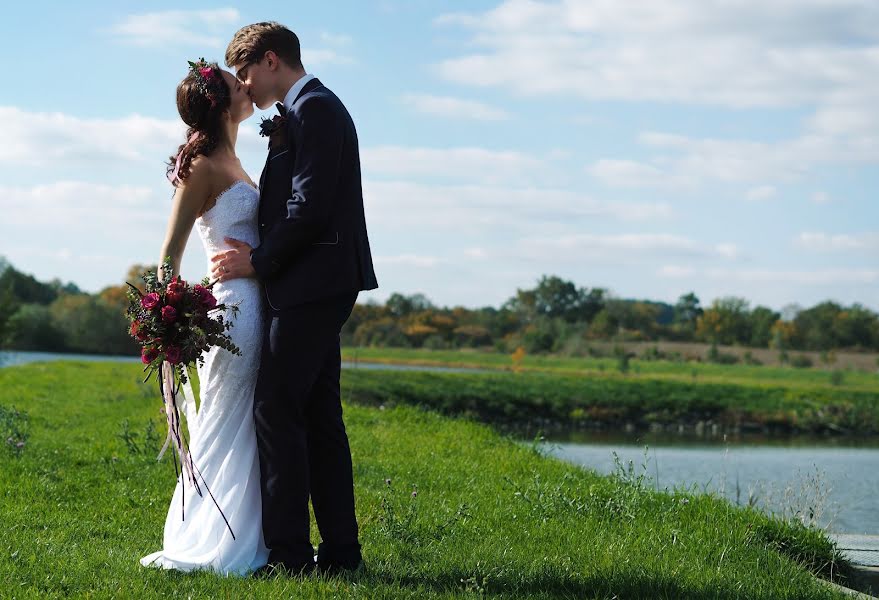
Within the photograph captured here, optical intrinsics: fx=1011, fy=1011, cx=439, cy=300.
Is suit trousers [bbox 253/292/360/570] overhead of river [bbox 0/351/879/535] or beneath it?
overhead

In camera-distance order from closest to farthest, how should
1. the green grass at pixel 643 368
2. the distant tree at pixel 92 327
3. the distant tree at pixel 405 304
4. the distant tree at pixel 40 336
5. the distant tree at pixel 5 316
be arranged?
1. the distant tree at pixel 5 316
2. the green grass at pixel 643 368
3. the distant tree at pixel 40 336
4. the distant tree at pixel 92 327
5. the distant tree at pixel 405 304

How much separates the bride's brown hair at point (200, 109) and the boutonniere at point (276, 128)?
259 mm

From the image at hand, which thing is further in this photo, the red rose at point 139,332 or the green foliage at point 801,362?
the green foliage at point 801,362

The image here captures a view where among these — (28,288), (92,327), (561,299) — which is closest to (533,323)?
(561,299)

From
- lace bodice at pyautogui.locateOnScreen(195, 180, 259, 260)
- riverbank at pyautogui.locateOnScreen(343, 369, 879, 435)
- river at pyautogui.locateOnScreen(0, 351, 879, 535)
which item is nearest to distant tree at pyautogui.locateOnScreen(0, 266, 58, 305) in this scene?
river at pyautogui.locateOnScreen(0, 351, 879, 535)

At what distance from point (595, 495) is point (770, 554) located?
133 centimetres

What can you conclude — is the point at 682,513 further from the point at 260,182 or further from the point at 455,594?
the point at 260,182

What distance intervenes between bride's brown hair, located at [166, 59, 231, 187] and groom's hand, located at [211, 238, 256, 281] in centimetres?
37

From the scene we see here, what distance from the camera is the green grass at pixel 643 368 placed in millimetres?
39250

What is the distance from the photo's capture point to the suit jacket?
4020mm

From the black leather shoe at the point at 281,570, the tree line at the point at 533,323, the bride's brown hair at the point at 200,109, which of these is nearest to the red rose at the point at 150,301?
the bride's brown hair at the point at 200,109

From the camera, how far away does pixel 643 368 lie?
43.7 meters

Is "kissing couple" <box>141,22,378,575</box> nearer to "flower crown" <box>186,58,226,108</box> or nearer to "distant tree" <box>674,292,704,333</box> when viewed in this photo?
"flower crown" <box>186,58,226,108</box>

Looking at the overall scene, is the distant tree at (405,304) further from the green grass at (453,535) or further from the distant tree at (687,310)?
the green grass at (453,535)
